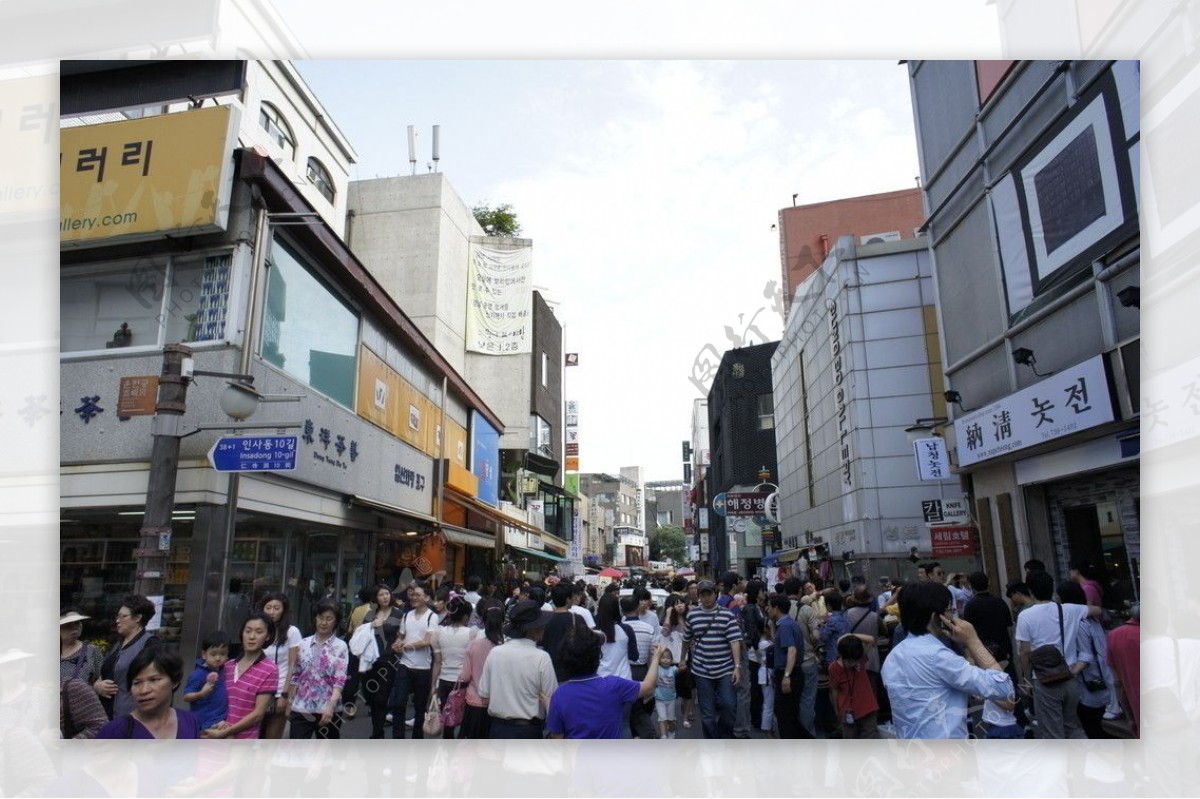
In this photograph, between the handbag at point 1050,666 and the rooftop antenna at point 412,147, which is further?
the rooftop antenna at point 412,147

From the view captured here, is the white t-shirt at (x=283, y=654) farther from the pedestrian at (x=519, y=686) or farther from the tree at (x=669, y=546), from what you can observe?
the tree at (x=669, y=546)

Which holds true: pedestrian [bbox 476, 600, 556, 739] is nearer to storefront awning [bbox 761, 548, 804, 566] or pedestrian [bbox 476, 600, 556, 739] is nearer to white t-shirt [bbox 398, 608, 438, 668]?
white t-shirt [bbox 398, 608, 438, 668]

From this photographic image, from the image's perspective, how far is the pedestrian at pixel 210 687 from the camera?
508 cm

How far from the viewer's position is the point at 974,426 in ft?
40.4

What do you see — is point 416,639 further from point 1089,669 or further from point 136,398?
point 1089,669

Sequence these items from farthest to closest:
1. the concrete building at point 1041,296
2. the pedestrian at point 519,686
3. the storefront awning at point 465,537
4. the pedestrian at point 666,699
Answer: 1. the storefront awning at point 465,537
2. the concrete building at point 1041,296
3. the pedestrian at point 666,699
4. the pedestrian at point 519,686

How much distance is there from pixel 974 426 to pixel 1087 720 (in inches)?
266

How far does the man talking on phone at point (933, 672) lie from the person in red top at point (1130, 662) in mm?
2481

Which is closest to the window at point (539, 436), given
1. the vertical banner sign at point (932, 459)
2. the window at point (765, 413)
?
the window at point (765, 413)

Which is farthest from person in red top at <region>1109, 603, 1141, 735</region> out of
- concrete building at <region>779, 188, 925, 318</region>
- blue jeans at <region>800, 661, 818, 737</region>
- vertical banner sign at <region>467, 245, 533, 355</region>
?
concrete building at <region>779, 188, 925, 318</region>

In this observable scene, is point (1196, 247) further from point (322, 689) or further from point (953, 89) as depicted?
point (322, 689)

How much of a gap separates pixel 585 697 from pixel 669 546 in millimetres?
94426

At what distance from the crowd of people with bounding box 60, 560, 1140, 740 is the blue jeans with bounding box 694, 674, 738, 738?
2cm

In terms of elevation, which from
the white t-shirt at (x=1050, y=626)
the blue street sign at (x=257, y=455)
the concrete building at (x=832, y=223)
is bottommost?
the white t-shirt at (x=1050, y=626)
